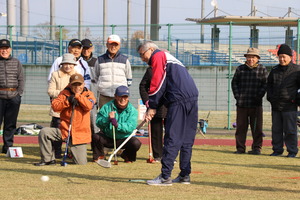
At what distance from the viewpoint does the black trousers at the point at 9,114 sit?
1130 cm

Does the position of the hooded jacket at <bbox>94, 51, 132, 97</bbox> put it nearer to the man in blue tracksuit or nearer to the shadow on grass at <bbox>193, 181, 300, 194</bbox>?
the man in blue tracksuit

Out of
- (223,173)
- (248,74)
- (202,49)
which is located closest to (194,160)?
(223,173)

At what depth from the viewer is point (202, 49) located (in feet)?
76.6

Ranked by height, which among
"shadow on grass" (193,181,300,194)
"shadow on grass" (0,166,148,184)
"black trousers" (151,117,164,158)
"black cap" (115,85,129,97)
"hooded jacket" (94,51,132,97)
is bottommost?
"shadow on grass" (0,166,148,184)

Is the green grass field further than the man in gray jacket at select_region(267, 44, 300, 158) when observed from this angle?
No

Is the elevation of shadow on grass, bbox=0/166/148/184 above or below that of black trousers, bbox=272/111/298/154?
below

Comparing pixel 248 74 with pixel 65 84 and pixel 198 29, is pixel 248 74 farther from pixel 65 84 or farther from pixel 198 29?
pixel 198 29

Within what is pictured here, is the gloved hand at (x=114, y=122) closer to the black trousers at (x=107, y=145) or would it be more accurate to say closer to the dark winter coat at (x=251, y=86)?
the black trousers at (x=107, y=145)

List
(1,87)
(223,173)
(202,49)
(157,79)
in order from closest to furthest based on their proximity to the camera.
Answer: (157,79) → (223,173) → (1,87) → (202,49)

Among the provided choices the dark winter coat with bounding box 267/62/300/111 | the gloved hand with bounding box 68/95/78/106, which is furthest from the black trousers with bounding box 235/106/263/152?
the gloved hand with bounding box 68/95/78/106

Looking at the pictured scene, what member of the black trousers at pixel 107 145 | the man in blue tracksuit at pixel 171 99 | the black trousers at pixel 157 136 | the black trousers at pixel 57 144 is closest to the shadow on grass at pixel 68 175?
the man in blue tracksuit at pixel 171 99

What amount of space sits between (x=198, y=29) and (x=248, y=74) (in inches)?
266

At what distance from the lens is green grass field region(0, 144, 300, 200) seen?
7070 millimetres

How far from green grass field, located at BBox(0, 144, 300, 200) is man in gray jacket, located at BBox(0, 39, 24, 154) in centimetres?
71
